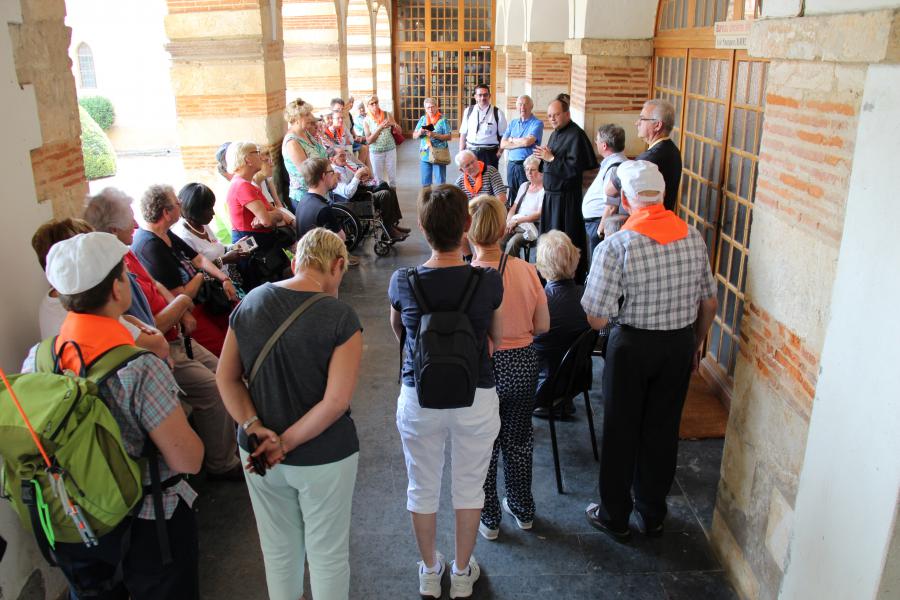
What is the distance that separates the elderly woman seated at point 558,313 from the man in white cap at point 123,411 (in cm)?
199

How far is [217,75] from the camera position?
7102 mm

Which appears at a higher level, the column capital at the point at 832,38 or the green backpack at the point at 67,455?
the column capital at the point at 832,38

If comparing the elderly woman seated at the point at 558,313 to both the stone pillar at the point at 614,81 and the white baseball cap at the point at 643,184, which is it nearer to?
the white baseball cap at the point at 643,184

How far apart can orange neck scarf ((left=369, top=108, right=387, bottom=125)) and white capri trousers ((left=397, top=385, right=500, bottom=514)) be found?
26.3ft

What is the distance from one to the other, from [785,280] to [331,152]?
630 cm

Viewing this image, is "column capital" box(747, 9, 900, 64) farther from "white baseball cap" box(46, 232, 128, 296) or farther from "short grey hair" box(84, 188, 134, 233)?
"short grey hair" box(84, 188, 134, 233)

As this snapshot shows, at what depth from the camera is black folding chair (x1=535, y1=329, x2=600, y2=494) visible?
12.1 ft

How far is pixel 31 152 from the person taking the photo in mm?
2961

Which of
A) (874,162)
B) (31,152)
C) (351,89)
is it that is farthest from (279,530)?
(351,89)

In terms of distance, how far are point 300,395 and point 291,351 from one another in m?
0.17

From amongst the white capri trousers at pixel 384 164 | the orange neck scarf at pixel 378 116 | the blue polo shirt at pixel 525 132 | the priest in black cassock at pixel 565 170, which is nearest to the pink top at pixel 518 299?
the priest in black cassock at pixel 565 170

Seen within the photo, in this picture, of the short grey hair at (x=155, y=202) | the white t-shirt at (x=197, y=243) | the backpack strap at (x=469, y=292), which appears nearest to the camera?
the backpack strap at (x=469, y=292)

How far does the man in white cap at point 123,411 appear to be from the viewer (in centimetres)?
223

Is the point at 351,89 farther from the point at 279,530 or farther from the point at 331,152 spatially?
the point at 279,530
